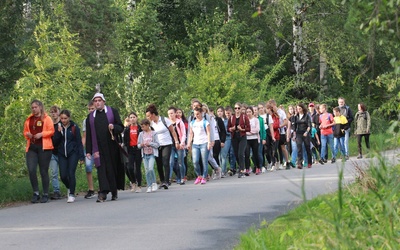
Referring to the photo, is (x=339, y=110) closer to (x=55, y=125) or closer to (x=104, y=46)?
(x=55, y=125)

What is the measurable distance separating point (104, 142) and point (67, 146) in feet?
5.43

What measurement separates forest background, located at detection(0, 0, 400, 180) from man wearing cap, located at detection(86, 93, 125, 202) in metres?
2.36

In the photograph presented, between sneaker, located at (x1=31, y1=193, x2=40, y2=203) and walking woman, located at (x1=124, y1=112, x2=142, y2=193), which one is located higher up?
walking woman, located at (x1=124, y1=112, x2=142, y2=193)

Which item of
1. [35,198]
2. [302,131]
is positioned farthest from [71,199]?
[302,131]

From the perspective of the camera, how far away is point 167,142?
68.6 ft

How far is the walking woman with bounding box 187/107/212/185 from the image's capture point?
22.3m

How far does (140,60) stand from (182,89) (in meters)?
3.09

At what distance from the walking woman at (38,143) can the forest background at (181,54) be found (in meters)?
0.82

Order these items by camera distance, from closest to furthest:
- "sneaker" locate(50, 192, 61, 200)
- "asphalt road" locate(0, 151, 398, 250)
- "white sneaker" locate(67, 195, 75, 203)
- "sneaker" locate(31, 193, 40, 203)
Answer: "asphalt road" locate(0, 151, 398, 250), "white sneaker" locate(67, 195, 75, 203), "sneaker" locate(31, 193, 40, 203), "sneaker" locate(50, 192, 61, 200)

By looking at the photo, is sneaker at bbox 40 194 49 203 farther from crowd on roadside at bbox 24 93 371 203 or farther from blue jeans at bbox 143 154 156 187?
blue jeans at bbox 143 154 156 187

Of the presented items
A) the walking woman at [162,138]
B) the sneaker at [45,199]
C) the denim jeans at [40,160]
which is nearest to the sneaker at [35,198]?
the sneaker at [45,199]

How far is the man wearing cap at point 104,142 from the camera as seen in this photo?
57.4 ft

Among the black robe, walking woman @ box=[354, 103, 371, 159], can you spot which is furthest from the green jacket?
the black robe

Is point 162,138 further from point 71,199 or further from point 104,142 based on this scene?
point 71,199
